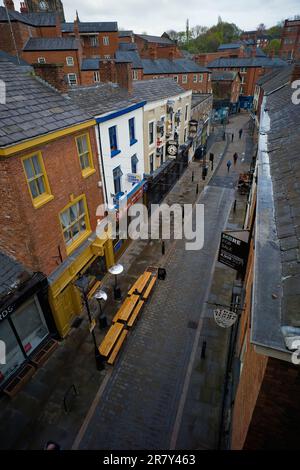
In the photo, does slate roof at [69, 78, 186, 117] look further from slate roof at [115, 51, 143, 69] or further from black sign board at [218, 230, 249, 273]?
slate roof at [115, 51, 143, 69]

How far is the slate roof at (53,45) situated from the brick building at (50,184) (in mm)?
30920

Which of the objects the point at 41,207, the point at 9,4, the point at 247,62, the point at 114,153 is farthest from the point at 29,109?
the point at 247,62

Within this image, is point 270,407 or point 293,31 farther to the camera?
point 293,31

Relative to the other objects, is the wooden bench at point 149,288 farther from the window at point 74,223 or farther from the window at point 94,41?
the window at point 94,41

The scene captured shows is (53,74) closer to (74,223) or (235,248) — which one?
(74,223)

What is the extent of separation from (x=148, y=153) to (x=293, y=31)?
6271 centimetres

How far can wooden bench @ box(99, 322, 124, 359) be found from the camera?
33.4ft

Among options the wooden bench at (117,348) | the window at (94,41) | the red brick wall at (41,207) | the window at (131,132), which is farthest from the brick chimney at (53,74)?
the window at (94,41)

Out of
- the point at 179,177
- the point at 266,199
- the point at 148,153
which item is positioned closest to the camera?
the point at 266,199

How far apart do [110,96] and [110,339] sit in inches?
497

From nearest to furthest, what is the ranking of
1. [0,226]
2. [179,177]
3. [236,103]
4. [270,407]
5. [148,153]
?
[270,407] → [0,226] → [148,153] → [179,177] → [236,103]

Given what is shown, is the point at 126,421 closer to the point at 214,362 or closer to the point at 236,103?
the point at 214,362
